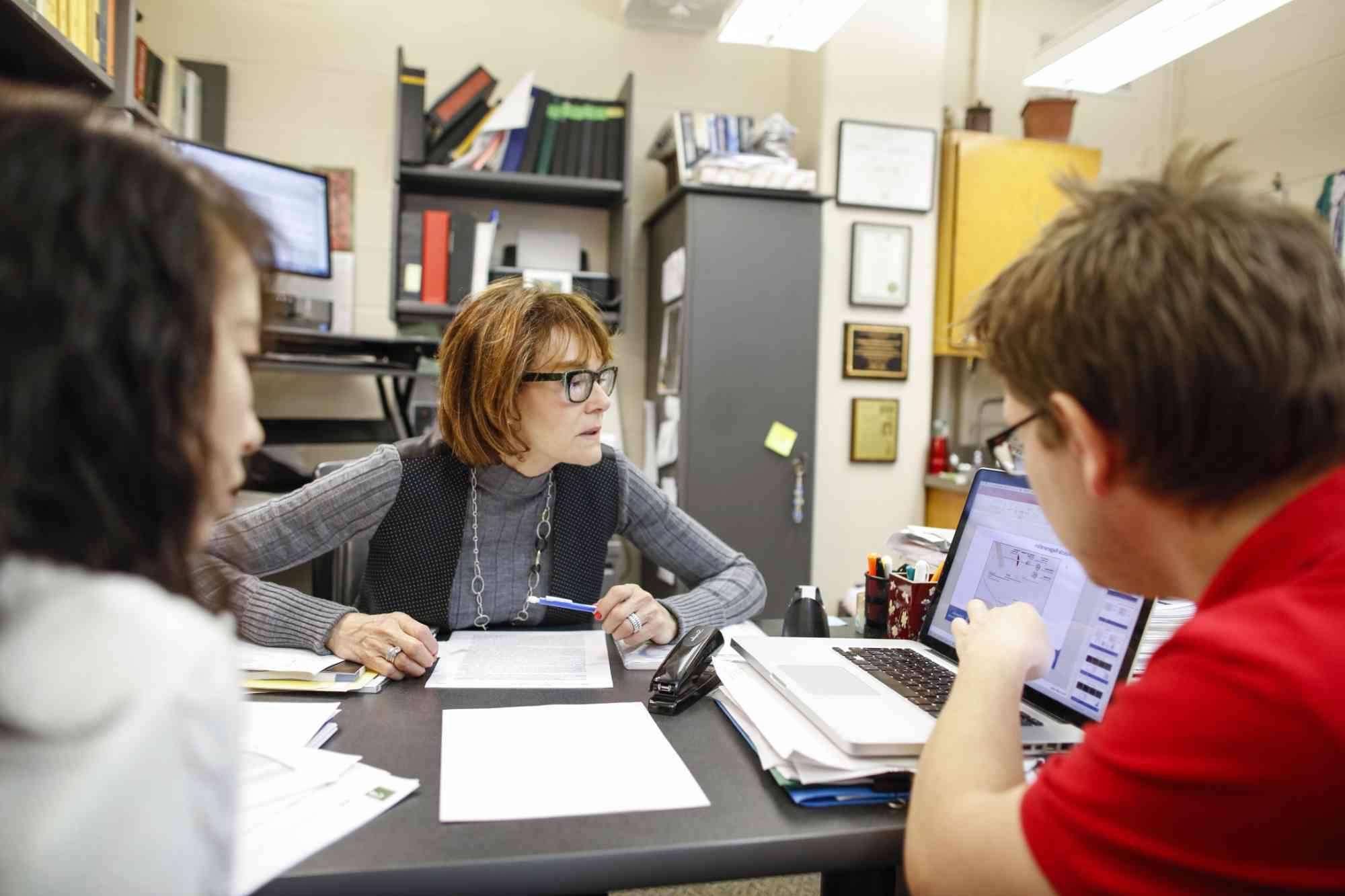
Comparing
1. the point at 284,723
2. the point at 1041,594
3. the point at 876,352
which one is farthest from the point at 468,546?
the point at 876,352

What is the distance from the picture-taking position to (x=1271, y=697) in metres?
0.47

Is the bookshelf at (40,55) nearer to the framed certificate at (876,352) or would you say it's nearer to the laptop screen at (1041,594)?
the laptop screen at (1041,594)

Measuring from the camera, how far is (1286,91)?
3.44m

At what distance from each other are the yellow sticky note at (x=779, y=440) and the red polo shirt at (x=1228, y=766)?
2.46 metres

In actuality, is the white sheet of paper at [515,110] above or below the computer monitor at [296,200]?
above

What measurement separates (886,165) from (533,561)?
2.40m

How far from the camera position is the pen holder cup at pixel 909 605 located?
1.25 m

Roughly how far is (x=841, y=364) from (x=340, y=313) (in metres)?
1.93

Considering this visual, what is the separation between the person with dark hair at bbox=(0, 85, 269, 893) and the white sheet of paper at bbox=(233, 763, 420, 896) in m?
0.19

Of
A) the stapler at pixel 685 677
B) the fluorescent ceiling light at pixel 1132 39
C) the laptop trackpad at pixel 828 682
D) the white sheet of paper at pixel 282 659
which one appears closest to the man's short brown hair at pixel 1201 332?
the laptop trackpad at pixel 828 682

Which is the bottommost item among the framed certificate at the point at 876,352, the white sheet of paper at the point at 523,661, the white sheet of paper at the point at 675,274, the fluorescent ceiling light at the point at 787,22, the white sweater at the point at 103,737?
the white sheet of paper at the point at 523,661

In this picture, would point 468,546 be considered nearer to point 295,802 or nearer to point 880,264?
point 295,802

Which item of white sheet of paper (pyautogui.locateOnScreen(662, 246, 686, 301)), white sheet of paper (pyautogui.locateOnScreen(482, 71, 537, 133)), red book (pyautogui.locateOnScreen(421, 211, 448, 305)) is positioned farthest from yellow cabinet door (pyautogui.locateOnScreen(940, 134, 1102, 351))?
red book (pyautogui.locateOnScreen(421, 211, 448, 305))

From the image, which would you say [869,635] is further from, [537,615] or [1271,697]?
[1271,697]
